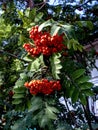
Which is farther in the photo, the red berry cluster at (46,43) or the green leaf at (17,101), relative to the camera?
the green leaf at (17,101)

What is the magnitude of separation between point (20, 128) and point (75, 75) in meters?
0.88

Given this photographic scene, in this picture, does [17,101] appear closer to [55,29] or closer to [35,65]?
[35,65]

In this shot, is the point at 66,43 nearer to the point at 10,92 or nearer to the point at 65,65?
the point at 65,65

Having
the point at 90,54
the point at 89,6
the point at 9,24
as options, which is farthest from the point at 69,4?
the point at 9,24

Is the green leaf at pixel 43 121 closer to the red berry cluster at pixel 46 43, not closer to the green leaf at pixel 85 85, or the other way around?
the green leaf at pixel 85 85

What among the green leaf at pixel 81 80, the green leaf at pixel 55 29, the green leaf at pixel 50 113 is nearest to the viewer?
the green leaf at pixel 55 29

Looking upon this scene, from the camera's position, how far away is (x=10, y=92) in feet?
12.4

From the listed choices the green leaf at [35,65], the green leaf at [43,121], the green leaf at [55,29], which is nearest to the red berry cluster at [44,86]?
the green leaf at [35,65]

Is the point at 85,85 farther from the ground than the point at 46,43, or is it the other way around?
the point at 46,43

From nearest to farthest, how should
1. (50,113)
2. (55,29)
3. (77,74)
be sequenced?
(55,29) → (50,113) → (77,74)

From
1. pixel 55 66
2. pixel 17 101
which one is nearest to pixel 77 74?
pixel 55 66

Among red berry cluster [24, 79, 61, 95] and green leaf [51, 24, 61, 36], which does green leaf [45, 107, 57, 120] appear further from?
green leaf [51, 24, 61, 36]

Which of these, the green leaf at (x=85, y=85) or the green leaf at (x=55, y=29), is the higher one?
the green leaf at (x=55, y=29)

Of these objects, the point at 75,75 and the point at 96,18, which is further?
the point at 96,18
